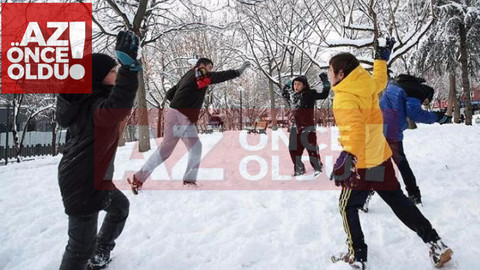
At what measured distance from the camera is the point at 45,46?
13.5 meters

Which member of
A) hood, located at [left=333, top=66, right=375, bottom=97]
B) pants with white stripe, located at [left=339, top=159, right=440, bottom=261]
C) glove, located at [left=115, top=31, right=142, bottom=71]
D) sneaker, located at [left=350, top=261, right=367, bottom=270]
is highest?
glove, located at [left=115, top=31, right=142, bottom=71]

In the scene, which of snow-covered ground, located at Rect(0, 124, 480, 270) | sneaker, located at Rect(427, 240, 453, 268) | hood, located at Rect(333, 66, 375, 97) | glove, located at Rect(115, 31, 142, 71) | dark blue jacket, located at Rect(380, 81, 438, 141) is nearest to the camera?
glove, located at Rect(115, 31, 142, 71)

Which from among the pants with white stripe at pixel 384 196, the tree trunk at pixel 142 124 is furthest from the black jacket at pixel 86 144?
the tree trunk at pixel 142 124

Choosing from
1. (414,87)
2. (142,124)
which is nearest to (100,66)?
(414,87)

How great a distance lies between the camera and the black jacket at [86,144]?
1.93 m

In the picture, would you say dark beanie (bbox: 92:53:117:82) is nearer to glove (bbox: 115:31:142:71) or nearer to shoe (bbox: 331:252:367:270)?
glove (bbox: 115:31:142:71)

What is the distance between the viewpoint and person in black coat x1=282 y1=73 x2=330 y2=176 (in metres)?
5.35

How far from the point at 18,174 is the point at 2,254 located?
407cm

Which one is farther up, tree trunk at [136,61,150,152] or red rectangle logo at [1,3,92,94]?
red rectangle logo at [1,3,92,94]

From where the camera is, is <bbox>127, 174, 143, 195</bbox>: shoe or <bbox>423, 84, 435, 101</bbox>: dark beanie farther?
<bbox>127, 174, 143, 195</bbox>: shoe

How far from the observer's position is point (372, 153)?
2459mm

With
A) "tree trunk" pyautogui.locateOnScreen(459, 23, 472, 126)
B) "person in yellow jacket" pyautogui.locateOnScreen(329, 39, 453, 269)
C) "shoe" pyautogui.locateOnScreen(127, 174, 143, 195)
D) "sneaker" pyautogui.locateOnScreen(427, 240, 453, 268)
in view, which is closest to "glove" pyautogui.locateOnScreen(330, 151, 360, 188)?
"person in yellow jacket" pyautogui.locateOnScreen(329, 39, 453, 269)

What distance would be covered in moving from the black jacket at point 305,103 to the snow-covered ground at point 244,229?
1.47m

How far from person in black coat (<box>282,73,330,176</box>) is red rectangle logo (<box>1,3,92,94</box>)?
347 centimetres
